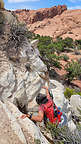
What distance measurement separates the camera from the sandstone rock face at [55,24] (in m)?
40.8

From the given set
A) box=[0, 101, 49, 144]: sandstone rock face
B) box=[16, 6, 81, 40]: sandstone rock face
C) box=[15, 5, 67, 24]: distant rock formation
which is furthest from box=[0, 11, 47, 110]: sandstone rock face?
box=[15, 5, 67, 24]: distant rock formation

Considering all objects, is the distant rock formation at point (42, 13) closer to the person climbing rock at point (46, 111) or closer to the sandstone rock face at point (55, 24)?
the sandstone rock face at point (55, 24)

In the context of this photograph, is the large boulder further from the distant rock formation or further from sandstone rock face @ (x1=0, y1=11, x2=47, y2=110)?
the distant rock formation

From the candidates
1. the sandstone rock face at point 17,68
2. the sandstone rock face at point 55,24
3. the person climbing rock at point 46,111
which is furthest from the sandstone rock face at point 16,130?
the sandstone rock face at point 55,24

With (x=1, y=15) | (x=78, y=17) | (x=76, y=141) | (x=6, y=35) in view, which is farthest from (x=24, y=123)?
(x=78, y=17)

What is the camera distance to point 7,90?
376 centimetres

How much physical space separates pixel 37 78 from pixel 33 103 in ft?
3.35

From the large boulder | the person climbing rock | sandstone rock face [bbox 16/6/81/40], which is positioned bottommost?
the large boulder

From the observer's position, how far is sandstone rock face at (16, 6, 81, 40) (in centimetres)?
4082

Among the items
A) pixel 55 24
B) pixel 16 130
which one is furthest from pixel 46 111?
pixel 55 24

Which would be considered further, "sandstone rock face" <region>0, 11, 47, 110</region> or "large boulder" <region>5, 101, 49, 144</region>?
"sandstone rock face" <region>0, 11, 47, 110</region>

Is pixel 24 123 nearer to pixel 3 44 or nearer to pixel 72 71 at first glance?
pixel 3 44

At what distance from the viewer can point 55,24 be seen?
4884 centimetres

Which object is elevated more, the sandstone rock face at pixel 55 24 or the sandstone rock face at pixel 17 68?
the sandstone rock face at pixel 55 24
